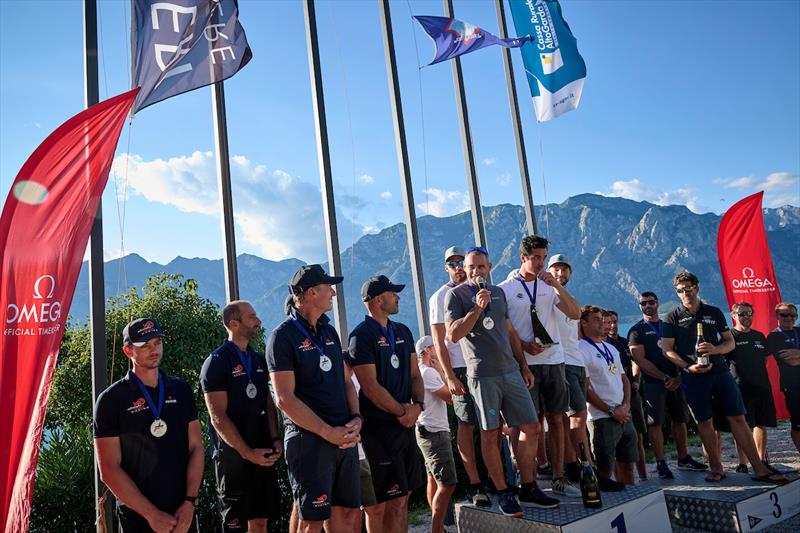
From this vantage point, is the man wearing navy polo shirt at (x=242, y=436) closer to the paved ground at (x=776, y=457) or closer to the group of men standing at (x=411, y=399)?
the group of men standing at (x=411, y=399)

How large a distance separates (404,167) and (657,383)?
13.4ft

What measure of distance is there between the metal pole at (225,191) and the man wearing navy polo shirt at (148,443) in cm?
196

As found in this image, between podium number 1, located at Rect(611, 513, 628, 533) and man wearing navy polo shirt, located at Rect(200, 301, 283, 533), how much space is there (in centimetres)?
244

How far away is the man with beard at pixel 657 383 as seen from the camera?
21.0 ft

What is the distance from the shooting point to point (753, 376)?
629cm

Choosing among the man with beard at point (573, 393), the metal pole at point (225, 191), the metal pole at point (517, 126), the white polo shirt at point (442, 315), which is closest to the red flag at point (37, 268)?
the metal pole at point (225, 191)

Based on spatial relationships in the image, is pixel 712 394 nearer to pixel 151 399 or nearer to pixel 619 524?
pixel 619 524

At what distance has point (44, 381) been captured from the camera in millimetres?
3727

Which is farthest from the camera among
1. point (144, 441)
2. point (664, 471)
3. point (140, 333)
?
point (664, 471)

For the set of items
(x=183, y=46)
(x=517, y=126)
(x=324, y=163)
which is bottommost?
(x=324, y=163)

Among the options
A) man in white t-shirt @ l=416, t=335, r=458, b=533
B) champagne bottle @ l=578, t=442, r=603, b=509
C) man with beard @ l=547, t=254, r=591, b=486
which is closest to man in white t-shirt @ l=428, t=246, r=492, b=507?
man in white t-shirt @ l=416, t=335, r=458, b=533

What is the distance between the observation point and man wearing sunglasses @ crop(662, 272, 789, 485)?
219 inches

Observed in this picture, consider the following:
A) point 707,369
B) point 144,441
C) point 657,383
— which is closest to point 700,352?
point 707,369

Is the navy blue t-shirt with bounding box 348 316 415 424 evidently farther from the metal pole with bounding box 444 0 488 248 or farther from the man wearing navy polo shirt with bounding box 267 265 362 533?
the metal pole with bounding box 444 0 488 248
